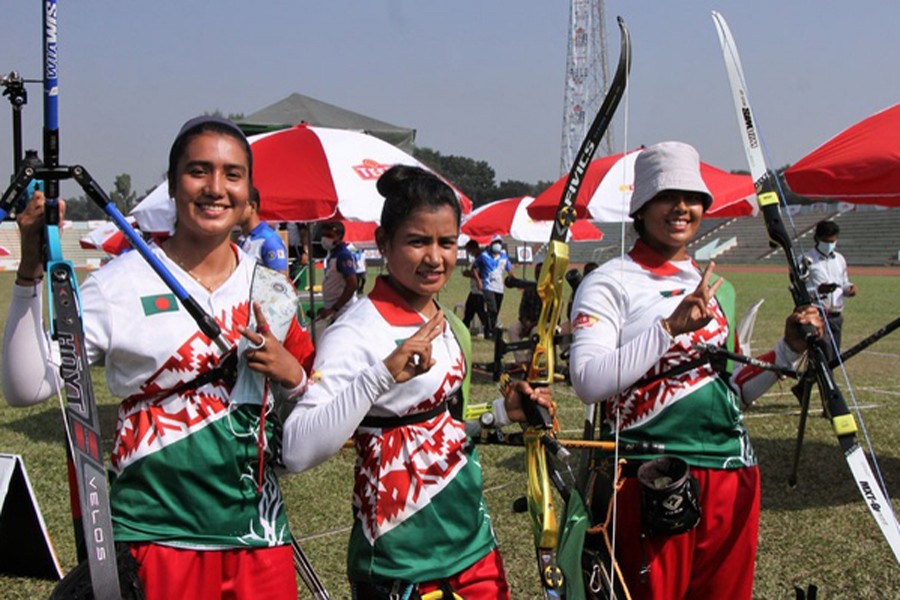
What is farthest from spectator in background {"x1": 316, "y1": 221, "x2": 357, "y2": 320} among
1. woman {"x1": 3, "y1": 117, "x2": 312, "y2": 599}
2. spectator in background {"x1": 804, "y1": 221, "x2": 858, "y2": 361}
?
woman {"x1": 3, "y1": 117, "x2": 312, "y2": 599}

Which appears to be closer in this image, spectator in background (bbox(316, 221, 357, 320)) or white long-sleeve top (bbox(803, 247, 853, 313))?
spectator in background (bbox(316, 221, 357, 320))

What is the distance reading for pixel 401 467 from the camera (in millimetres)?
2119

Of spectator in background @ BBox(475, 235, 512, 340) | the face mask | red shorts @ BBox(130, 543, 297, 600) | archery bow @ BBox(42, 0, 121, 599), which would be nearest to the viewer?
archery bow @ BBox(42, 0, 121, 599)

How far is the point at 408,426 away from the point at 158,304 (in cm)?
66

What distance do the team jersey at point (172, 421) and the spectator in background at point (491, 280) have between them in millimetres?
12272

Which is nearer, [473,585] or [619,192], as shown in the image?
[473,585]

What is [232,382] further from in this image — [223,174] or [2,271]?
[2,271]

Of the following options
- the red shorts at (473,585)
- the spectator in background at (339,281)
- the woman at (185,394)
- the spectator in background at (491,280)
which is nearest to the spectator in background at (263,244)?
the spectator in background at (339,281)

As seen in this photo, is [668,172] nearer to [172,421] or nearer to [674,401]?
[674,401]

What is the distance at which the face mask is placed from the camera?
29.0 ft

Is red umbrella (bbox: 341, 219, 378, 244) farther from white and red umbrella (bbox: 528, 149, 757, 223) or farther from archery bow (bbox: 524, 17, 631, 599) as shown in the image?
archery bow (bbox: 524, 17, 631, 599)

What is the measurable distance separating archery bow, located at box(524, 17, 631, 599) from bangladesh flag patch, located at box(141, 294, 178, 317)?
927 mm

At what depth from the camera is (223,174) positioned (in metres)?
2.05

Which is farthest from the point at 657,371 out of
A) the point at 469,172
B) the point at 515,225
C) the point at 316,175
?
the point at 469,172
